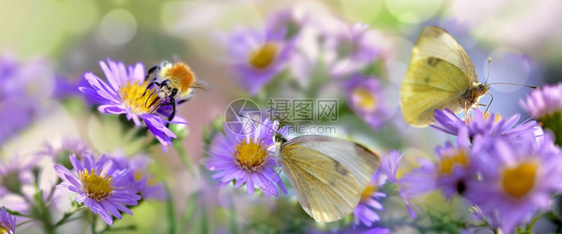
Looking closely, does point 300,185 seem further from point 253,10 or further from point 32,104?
point 253,10

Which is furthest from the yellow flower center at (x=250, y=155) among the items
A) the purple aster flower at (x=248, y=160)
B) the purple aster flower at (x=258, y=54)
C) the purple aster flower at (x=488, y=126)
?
the purple aster flower at (x=258, y=54)

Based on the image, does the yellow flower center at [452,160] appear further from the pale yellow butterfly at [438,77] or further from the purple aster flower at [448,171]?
the pale yellow butterfly at [438,77]

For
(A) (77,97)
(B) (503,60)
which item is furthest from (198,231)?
(B) (503,60)

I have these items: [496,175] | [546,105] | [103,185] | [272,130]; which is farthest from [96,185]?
[546,105]

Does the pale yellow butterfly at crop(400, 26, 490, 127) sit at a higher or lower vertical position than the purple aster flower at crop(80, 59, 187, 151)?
higher

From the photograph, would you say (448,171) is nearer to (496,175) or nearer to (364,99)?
(496,175)

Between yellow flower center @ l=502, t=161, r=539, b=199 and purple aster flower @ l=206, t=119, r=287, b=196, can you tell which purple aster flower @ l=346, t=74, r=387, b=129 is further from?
yellow flower center @ l=502, t=161, r=539, b=199

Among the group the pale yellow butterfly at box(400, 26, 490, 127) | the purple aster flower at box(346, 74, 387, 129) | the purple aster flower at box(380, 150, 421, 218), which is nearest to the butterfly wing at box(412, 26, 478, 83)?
the pale yellow butterfly at box(400, 26, 490, 127)
